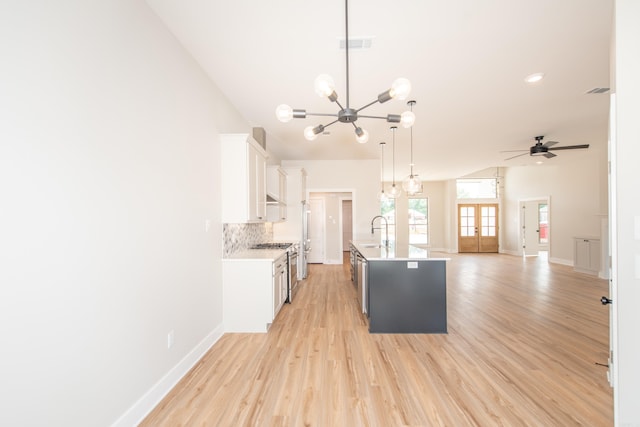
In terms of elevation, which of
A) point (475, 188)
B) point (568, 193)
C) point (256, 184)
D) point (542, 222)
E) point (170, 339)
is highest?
point (475, 188)

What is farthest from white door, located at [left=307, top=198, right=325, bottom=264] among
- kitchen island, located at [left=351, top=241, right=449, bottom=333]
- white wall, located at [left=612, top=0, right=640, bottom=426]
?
white wall, located at [left=612, top=0, right=640, bottom=426]

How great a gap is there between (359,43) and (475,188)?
10448mm

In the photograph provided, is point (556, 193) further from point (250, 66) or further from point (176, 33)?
point (176, 33)

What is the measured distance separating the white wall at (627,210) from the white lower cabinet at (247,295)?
2946 mm

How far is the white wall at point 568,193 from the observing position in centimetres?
685

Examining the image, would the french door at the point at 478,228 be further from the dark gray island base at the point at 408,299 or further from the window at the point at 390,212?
the dark gray island base at the point at 408,299

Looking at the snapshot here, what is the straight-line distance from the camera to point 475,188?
36.2ft

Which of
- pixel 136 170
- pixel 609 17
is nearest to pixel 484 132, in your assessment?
pixel 609 17

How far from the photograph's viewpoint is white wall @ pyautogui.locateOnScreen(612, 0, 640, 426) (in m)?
1.65

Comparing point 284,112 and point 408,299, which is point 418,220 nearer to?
point 408,299

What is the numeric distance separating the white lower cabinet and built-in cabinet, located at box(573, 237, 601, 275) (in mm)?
7754

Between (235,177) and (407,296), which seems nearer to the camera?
(407,296)

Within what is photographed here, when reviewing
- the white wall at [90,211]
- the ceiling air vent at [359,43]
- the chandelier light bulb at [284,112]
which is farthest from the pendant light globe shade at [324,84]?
the white wall at [90,211]

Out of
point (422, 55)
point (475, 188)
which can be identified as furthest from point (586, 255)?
point (422, 55)
